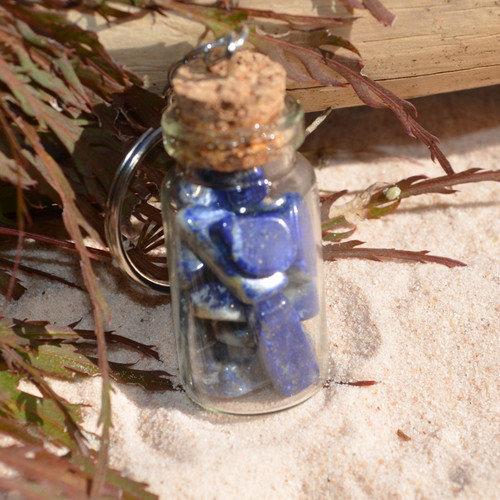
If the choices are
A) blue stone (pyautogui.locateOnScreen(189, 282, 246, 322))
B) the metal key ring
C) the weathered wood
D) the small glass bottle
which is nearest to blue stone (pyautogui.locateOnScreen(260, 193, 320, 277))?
the small glass bottle

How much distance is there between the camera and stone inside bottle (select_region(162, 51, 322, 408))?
1.02 meters

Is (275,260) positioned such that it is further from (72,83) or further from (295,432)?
(72,83)

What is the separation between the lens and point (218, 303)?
3.71ft

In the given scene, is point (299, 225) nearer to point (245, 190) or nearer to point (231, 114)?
point (245, 190)

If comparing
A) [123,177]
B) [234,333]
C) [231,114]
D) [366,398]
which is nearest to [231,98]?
[231,114]

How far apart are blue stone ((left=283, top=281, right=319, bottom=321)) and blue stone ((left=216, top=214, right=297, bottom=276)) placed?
83 mm

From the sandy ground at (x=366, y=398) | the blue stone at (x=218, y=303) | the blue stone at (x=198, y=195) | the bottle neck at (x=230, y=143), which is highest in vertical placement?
the bottle neck at (x=230, y=143)

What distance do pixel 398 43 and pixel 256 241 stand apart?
25.7 inches

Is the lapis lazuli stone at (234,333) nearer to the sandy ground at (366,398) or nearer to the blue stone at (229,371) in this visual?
the blue stone at (229,371)

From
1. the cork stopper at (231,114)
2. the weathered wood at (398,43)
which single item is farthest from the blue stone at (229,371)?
the weathered wood at (398,43)

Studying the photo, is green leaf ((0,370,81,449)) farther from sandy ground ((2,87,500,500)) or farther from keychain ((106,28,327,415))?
keychain ((106,28,327,415))

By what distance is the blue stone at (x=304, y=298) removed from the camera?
115 cm

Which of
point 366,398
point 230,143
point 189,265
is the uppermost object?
point 230,143

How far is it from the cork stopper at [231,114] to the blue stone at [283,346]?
0.75 feet
